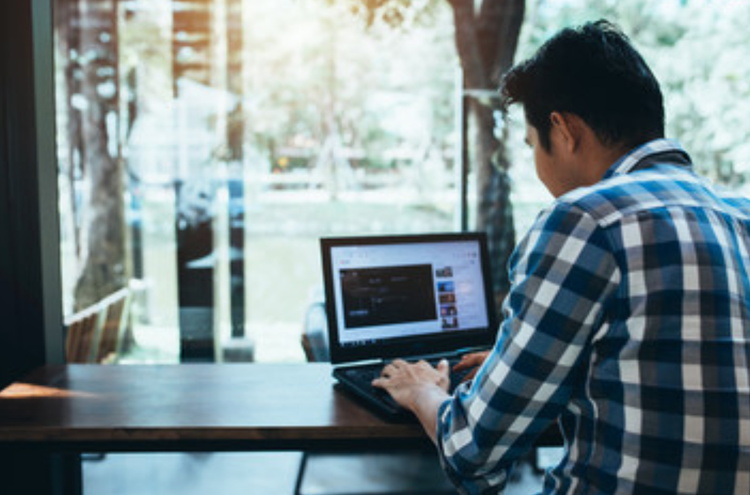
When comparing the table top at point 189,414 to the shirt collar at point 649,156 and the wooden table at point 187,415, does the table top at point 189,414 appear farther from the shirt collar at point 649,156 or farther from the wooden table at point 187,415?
the shirt collar at point 649,156

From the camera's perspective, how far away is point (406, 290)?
158 cm

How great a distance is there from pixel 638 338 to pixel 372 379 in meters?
0.70

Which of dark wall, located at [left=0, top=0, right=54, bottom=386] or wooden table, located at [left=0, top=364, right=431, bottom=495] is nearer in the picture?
wooden table, located at [left=0, top=364, right=431, bottom=495]

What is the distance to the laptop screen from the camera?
4.97 feet

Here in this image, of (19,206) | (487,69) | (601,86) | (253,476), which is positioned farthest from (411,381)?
(487,69)

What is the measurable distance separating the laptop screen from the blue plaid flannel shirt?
653mm

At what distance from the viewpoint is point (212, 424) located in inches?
47.9

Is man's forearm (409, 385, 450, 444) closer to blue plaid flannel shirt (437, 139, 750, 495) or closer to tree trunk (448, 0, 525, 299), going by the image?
blue plaid flannel shirt (437, 139, 750, 495)

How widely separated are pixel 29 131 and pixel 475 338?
48.3 inches

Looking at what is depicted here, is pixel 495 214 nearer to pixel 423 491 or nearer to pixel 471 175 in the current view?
pixel 471 175

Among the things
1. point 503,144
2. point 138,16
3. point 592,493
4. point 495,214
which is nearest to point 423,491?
point 495,214

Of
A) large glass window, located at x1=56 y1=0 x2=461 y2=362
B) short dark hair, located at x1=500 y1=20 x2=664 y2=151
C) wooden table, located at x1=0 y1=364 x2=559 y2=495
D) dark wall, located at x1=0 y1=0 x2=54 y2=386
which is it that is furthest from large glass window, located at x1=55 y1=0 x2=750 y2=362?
short dark hair, located at x1=500 y1=20 x2=664 y2=151

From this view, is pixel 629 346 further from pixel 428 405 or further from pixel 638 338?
pixel 428 405

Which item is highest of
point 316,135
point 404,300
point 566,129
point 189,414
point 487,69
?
point 487,69
